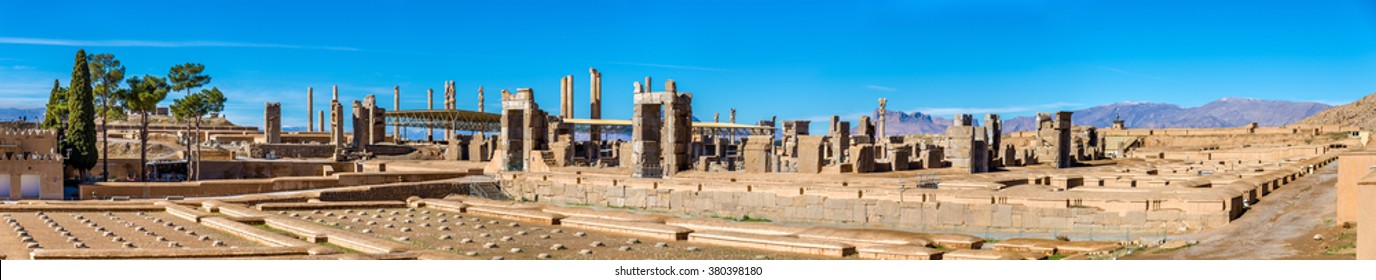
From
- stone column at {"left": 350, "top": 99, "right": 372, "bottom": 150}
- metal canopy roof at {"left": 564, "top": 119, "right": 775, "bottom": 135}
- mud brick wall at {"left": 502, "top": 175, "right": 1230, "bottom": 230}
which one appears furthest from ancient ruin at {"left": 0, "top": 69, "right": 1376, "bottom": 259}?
metal canopy roof at {"left": 564, "top": 119, "right": 775, "bottom": 135}

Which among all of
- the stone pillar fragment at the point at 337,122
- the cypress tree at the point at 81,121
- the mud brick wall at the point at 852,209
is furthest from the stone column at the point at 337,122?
the mud brick wall at the point at 852,209

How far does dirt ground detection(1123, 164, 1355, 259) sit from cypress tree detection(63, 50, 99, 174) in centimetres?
3153

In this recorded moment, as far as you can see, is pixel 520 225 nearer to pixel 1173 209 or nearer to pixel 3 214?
pixel 3 214

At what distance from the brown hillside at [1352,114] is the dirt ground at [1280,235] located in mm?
68059

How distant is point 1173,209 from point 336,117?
51499 millimetres

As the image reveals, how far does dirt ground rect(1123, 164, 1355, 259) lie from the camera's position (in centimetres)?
1326

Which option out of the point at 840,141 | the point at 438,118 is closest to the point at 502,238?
the point at 840,141

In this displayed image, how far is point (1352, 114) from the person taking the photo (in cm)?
8694

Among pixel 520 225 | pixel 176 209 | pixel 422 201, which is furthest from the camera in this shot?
pixel 422 201

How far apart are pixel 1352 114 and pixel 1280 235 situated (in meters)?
83.5

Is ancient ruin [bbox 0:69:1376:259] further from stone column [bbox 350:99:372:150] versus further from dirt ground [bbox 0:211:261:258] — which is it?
stone column [bbox 350:99:372:150]

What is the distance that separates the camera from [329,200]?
2652cm

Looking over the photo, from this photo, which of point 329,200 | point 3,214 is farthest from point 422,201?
point 3,214

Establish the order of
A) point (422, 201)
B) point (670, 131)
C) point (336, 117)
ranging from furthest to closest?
point (336, 117) < point (670, 131) < point (422, 201)
